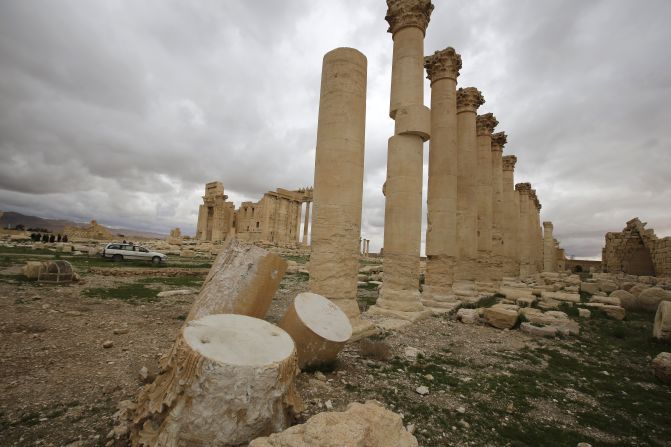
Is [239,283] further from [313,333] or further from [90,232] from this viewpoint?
[90,232]

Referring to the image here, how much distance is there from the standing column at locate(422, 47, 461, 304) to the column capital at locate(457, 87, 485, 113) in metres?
1.70

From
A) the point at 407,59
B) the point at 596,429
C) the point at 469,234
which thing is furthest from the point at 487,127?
the point at 596,429

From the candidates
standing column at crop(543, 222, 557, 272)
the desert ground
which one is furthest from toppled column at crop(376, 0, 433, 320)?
standing column at crop(543, 222, 557, 272)

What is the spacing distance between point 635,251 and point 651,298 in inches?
906

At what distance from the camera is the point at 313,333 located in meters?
4.50

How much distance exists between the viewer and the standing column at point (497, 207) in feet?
51.6

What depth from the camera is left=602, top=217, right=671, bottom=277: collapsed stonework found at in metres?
25.2

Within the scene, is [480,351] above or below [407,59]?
below

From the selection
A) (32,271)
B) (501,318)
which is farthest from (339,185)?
(32,271)

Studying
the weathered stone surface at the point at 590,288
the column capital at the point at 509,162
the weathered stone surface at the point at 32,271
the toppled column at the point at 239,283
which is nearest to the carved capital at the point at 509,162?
the column capital at the point at 509,162

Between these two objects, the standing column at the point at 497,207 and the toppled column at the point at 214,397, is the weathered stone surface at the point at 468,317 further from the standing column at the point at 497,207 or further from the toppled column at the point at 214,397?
the toppled column at the point at 214,397

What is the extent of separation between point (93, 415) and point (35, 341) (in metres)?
3.12

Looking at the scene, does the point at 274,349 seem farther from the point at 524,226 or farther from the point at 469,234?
the point at 524,226

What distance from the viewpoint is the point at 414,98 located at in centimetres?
997
